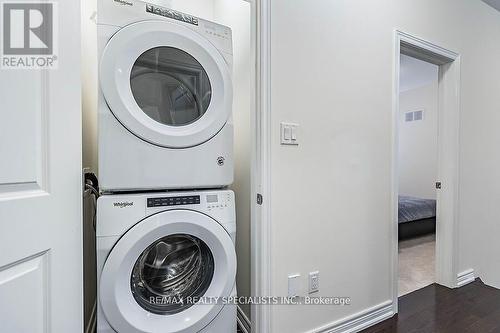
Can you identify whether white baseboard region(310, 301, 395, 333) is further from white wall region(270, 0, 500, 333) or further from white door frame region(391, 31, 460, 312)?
white door frame region(391, 31, 460, 312)

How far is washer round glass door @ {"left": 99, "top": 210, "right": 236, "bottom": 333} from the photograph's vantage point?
1005 millimetres

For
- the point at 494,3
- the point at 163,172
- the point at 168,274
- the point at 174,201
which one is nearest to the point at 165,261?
the point at 168,274

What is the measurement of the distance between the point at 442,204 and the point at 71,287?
269 centimetres

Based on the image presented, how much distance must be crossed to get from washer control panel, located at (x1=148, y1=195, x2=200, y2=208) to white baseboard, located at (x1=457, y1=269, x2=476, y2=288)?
252 centimetres

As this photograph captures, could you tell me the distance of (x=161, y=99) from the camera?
1193 millimetres

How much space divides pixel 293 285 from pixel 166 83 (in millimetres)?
1255

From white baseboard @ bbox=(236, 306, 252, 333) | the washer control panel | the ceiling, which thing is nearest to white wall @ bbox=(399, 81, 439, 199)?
the ceiling

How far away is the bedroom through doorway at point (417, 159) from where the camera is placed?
3.60 meters

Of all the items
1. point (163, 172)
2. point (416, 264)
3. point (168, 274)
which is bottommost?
point (416, 264)

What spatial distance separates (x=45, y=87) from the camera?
0.77 meters

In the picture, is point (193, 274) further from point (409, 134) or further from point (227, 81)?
point (409, 134)

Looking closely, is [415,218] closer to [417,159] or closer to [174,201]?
[417,159]

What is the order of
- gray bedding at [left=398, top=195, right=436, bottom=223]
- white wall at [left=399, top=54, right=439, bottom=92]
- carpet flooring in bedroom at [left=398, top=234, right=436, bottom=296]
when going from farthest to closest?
white wall at [left=399, top=54, right=439, bottom=92], gray bedding at [left=398, top=195, right=436, bottom=223], carpet flooring in bedroom at [left=398, top=234, right=436, bottom=296]

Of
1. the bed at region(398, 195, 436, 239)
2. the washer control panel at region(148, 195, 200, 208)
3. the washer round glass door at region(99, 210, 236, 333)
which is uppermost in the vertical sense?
the washer control panel at region(148, 195, 200, 208)
